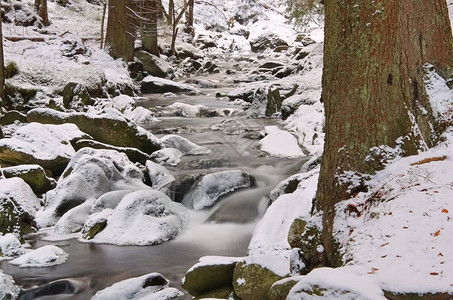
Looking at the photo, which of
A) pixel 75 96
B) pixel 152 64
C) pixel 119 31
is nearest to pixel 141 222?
pixel 75 96

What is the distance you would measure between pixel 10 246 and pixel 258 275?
141 inches

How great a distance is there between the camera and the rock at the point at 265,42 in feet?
117

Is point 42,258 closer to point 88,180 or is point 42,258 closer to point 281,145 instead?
point 88,180

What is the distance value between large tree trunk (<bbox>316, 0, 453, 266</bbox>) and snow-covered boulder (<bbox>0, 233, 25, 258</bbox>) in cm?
408

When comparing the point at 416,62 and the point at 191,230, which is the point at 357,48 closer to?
the point at 416,62

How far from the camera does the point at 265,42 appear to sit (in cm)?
3612

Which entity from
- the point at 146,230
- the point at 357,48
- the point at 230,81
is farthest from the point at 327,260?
the point at 230,81

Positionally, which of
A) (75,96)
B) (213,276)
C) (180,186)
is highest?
(75,96)

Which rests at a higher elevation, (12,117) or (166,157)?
(12,117)

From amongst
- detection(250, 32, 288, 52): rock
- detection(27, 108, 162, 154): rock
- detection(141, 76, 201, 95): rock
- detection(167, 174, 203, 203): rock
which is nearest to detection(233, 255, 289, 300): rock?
detection(167, 174, 203, 203): rock

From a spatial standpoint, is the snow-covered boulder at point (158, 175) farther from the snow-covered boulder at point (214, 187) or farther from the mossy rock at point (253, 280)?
the mossy rock at point (253, 280)

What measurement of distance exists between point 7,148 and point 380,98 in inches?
261

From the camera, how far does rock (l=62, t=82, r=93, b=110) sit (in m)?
12.5

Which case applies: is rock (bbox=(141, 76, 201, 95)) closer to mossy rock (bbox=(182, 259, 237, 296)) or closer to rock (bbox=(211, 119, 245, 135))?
rock (bbox=(211, 119, 245, 135))
